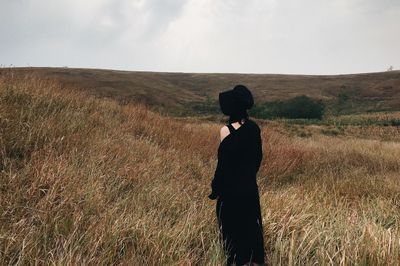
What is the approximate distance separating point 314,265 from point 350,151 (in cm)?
985

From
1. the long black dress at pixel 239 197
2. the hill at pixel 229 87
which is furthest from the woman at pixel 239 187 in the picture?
the hill at pixel 229 87

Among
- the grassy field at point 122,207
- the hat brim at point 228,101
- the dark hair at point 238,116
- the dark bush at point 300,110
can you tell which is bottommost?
the dark bush at point 300,110

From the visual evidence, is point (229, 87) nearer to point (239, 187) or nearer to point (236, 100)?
point (236, 100)

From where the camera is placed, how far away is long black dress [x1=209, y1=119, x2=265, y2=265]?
11.1 feet

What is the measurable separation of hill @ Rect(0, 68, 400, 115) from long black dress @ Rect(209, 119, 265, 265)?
192ft

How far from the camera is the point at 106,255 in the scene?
320 cm

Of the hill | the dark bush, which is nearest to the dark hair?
the hill

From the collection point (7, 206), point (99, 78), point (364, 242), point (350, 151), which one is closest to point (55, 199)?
point (7, 206)

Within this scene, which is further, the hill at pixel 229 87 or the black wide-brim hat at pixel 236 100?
the hill at pixel 229 87

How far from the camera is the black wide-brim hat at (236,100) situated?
3.47m

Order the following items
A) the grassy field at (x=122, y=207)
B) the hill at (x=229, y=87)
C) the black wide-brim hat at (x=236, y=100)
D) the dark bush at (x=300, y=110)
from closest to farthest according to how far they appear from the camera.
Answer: the grassy field at (x=122, y=207) → the black wide-brim hat at (x=236, y=100) → the dark bush at (x=300, y=110) → the hill at (x=229, y=87)

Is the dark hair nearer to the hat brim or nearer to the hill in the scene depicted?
the hat brim

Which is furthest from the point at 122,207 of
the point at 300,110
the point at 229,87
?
the point at 229,87

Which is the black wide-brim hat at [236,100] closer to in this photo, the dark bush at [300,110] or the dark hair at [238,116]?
the dark hair at [238,116]
